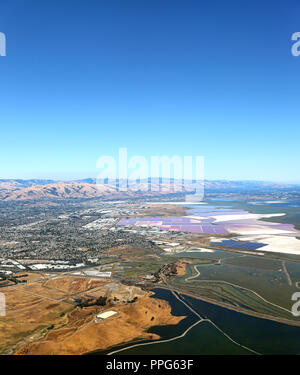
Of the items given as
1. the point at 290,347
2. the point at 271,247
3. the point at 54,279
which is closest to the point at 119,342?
the point at 290,347

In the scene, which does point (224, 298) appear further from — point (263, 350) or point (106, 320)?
point (106, 320)

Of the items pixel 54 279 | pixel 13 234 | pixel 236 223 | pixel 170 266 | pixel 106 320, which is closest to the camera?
pixel 106 320

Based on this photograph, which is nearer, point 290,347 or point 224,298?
point 290,347

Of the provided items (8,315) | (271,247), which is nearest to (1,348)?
(8,315)

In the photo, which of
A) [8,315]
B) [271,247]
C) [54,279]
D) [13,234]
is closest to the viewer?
[8,315]

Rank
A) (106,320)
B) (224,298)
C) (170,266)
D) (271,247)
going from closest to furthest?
(106,320)
(224,298)
(170,266)
(271,247)

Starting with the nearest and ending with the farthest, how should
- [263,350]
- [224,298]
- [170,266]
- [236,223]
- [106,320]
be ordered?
1. [263,350]
2. [106,320]
3. [224,298]
4. [170,266]
5. [236,223]

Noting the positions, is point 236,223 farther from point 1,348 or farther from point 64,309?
point 1,348

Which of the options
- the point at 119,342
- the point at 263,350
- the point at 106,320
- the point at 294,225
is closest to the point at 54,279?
the point at 106,320

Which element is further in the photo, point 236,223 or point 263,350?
point 236,223
